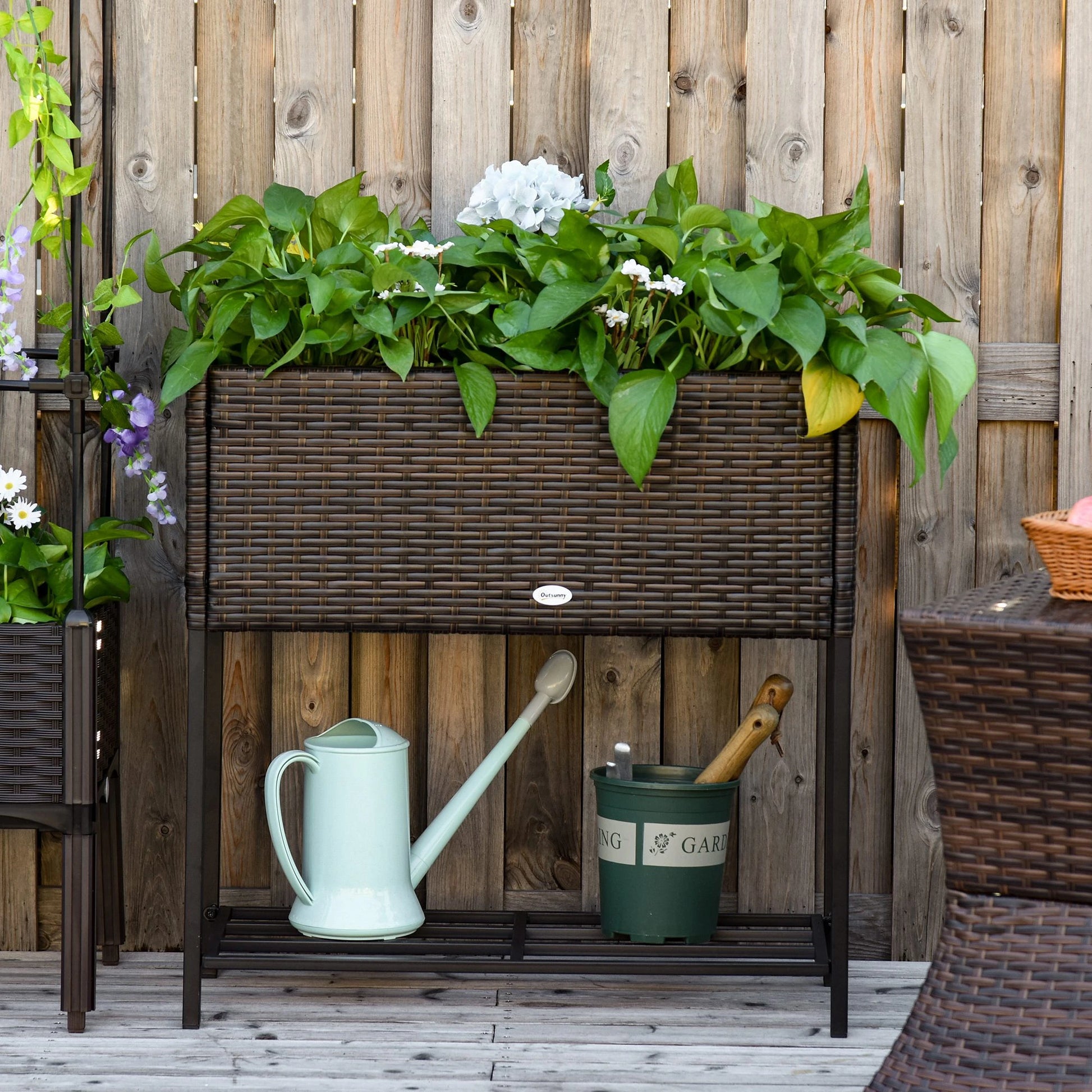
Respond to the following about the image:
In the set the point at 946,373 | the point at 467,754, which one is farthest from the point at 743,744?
the point at 946,373

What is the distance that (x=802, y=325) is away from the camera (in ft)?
4.57

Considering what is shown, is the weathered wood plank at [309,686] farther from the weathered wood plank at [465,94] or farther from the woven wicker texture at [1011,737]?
the woven wicker texture at [1011,737]

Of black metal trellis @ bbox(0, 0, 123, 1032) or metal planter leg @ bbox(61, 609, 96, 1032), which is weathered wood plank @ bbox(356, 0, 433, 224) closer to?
black metal trellis @ bbox(0, 0, 123, 1032)

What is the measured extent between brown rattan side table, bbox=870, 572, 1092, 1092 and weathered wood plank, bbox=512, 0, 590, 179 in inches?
41.2

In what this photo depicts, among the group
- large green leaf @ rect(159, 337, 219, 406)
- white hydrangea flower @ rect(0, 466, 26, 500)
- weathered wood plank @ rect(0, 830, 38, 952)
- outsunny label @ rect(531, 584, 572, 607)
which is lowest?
weathered wood plank @ rect(0, 830, 38, 952)

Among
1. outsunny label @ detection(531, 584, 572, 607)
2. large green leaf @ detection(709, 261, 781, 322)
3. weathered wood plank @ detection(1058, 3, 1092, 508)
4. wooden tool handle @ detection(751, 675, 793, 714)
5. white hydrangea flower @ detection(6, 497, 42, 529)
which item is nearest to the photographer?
large green leaf @ detection(709, 261, 781, 322)

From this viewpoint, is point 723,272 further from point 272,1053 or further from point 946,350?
point 272,1053

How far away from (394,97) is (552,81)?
0.24m

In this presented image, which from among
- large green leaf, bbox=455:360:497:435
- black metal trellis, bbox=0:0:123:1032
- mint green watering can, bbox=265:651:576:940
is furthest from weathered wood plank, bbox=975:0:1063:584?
black metal trellis, bbox=0:0:123:1032

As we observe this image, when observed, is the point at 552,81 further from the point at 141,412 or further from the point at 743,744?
the point at 743,744

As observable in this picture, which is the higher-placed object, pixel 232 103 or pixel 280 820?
pixel 232 103

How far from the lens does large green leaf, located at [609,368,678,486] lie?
1.41 m

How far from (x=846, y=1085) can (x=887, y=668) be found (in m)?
0.65

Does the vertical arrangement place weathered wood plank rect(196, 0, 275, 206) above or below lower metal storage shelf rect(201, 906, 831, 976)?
above
